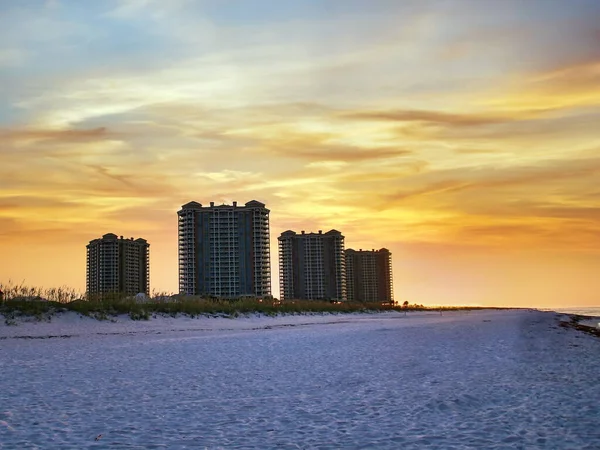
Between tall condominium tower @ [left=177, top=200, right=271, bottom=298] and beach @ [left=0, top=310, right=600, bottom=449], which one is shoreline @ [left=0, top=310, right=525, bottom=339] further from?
tall condominium tower @ [left=177, top=200, right=271, bottom=298]

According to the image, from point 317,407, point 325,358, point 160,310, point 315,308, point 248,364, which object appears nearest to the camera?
point 317,407

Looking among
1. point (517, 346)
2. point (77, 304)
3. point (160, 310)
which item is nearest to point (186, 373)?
point (517, 346)

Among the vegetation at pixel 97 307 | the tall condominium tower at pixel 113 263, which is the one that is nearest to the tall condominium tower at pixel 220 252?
the tall condominium tower at pixel 113 263

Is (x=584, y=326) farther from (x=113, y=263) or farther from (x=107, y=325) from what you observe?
(x=113, y=263)

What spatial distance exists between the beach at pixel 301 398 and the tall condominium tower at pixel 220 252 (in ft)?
367

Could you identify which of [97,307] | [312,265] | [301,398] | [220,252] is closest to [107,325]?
[97,307]

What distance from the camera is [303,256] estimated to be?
172625 millimetres

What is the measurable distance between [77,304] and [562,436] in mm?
31929

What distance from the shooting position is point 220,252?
437 ft

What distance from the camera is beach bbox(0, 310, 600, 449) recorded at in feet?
25.9

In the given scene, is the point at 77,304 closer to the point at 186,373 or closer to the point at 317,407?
the point at 186,373

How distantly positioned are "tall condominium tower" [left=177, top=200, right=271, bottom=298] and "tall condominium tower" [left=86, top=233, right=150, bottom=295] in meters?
10.8

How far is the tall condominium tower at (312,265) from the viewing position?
170125 mm

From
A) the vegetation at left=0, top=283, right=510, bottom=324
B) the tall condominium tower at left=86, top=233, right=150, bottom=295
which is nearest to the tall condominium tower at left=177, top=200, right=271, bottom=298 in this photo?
the tall condominium tower at left=86, top=233, right=150, bottom=295
